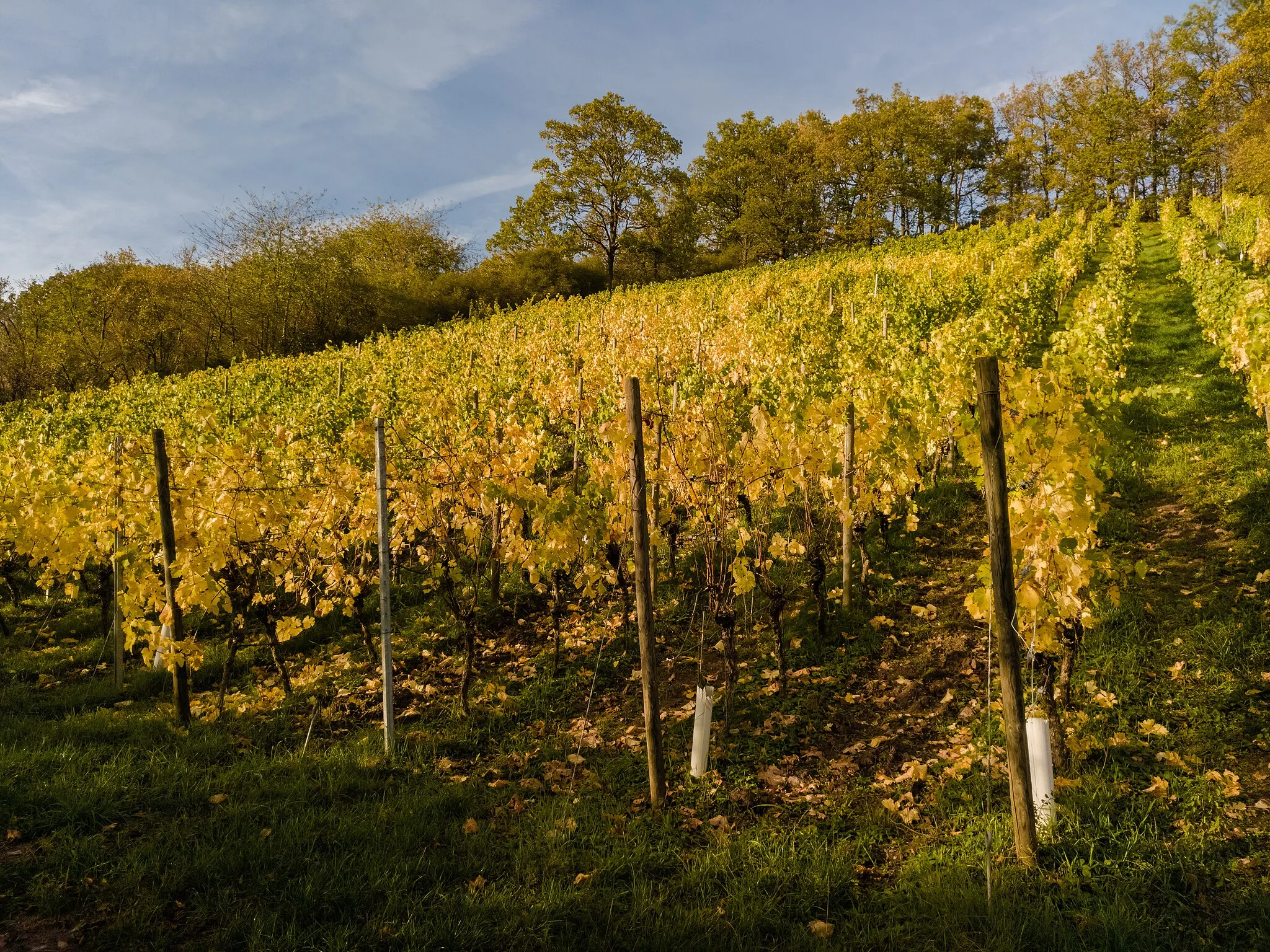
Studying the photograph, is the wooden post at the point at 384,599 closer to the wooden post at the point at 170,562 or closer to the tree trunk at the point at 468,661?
the tree trunk at the point at 468,661

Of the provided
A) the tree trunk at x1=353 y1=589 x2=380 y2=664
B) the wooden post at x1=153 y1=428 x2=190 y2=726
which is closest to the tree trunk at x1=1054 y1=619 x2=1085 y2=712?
the tree trunk at x1=353 y1=589 x2=380 y2=664

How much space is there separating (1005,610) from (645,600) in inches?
64.6

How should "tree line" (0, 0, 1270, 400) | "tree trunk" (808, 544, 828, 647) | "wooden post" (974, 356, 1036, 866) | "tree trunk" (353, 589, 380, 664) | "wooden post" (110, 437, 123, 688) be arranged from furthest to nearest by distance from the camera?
1. "tree line" (0, 0, 1270, 400)
2. "tree trunk" (353, 589, 380, 664)
3. "wooden post" (110, 437, 123, 688)
4. "tree trunk" (808, 544, 828, 647)
5. "wooden post" (974, 356, 1036, 866)

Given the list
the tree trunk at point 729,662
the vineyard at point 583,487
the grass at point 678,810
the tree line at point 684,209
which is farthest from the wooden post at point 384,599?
the tree line at point 684,209

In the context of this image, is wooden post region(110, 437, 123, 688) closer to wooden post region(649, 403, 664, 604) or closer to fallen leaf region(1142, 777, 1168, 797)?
wooden post region(649, 403, 664, 604)

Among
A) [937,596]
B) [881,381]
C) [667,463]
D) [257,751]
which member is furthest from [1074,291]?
[257,751]

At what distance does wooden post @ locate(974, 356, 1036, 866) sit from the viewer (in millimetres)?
2848

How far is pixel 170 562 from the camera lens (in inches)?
180

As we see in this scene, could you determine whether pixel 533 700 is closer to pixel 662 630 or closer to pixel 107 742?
pixel 662 630

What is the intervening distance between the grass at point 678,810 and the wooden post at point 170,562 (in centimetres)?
25

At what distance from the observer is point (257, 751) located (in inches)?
167

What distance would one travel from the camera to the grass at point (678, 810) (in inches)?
105

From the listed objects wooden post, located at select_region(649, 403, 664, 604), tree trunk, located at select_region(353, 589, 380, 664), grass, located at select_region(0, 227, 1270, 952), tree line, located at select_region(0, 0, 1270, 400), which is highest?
tree line, located at select_region(0, 0, 1270, 400)

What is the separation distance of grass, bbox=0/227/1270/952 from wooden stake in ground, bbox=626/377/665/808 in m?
0.28
